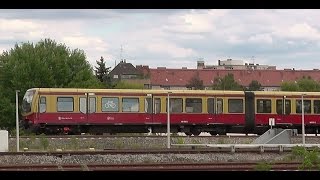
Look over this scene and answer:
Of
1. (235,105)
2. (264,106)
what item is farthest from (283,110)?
(235,105)

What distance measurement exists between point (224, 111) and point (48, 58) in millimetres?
28398

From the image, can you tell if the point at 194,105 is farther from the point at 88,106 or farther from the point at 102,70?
the point at 102,70

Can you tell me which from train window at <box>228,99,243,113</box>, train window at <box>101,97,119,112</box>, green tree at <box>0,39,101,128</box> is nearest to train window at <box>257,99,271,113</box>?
train window at <box>228,99,243,113</box>

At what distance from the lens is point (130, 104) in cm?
2819

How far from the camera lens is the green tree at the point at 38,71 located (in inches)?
1986

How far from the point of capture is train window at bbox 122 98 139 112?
28062mm

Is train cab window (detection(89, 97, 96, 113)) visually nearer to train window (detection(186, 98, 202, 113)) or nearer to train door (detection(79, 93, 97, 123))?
train door (detection(79, 93, 97, 123))

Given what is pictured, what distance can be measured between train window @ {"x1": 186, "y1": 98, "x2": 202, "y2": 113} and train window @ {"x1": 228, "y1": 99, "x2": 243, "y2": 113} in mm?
1484

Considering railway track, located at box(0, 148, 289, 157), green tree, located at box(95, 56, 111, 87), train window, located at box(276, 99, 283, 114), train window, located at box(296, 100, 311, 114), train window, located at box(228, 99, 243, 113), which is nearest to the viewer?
railway track, located at box(0, 148, 289, 157)

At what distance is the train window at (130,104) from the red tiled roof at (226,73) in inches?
3661

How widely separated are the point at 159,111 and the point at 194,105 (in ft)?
5.69

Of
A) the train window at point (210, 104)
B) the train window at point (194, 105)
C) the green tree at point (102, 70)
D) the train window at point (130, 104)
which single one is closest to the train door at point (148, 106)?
the train window at point (130, 104)
